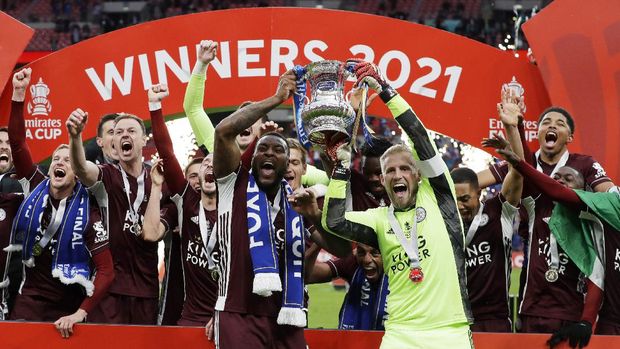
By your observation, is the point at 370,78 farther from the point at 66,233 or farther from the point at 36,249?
the point at 36,249

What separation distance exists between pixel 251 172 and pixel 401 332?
3.88ft

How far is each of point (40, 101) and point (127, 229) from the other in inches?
66.4

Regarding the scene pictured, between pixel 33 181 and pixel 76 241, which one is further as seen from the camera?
pixel 33 181

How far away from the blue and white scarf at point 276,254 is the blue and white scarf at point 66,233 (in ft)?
5.40

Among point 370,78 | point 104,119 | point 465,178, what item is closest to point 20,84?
point 104,119

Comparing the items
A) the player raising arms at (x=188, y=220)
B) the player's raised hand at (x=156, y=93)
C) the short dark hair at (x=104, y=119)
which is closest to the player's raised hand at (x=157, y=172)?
the player raising arms at (x=188, y=220)

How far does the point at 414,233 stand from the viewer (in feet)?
15.8

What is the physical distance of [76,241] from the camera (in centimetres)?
622

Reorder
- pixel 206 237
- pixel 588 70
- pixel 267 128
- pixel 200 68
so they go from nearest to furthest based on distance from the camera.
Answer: pixel 267 128 → pixel 206 237 → pixel 200 68 → pixel 588 70

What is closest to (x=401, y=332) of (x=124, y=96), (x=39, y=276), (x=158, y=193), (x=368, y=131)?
(x=368, y=131)

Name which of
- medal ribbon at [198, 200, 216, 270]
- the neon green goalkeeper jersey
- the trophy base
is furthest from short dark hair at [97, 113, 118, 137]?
the neon green goalkeeper jersey

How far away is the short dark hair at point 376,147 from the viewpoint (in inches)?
223

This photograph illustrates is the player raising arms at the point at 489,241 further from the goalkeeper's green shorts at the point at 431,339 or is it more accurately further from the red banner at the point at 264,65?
the goalkeeper's green shorts at the point at 431,339

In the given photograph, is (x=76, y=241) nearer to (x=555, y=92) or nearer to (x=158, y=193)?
(x=158, y=193)
